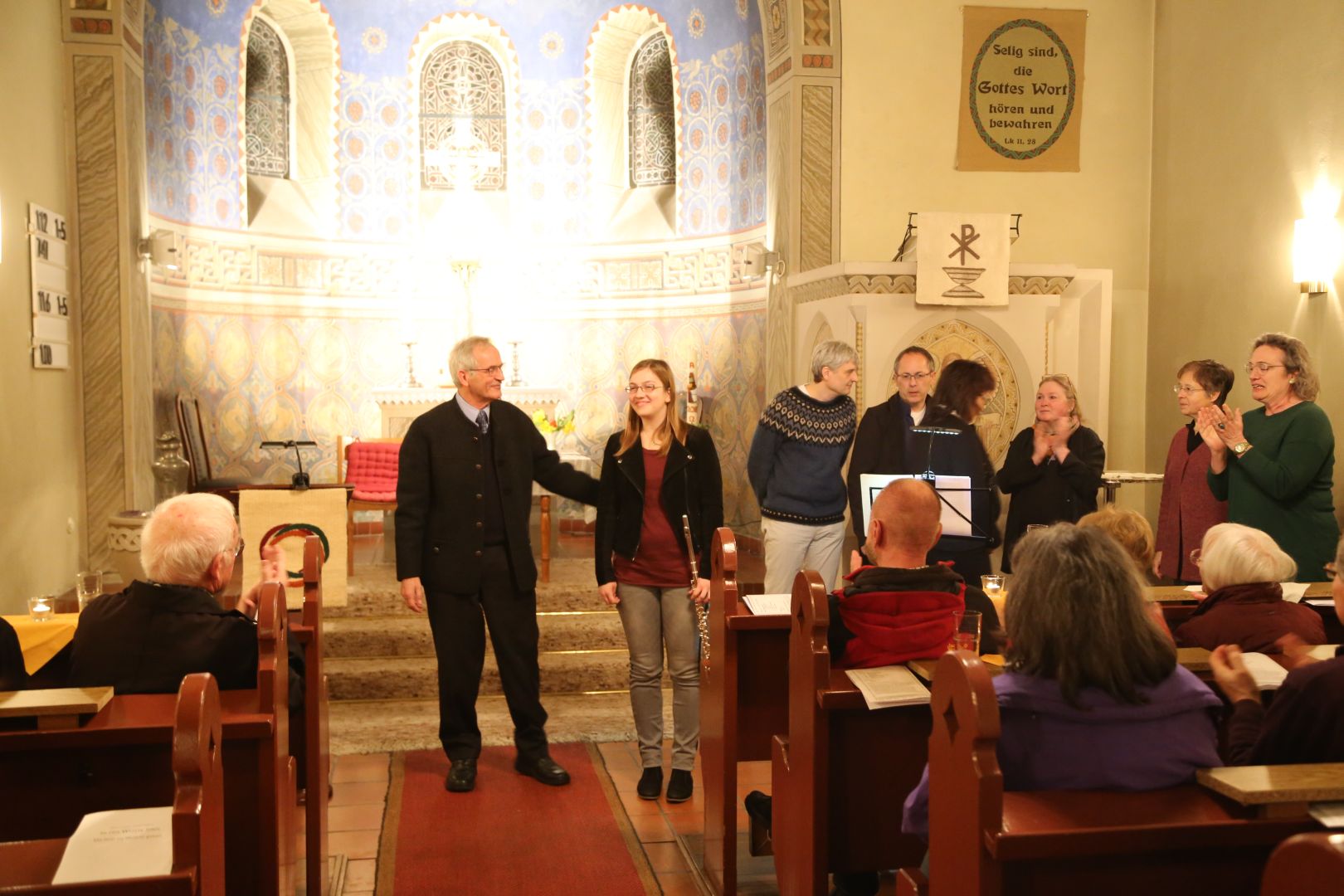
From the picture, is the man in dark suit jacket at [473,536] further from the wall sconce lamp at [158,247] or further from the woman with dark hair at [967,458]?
the wall sconce lamp at [158,247]

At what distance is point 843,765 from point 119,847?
160 centimetres

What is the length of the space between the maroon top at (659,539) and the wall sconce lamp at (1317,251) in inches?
156

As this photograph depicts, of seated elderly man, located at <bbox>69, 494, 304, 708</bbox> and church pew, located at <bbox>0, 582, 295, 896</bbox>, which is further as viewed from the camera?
seated elderly man, located at <bbox>69, 494, 304, 708</bbox>

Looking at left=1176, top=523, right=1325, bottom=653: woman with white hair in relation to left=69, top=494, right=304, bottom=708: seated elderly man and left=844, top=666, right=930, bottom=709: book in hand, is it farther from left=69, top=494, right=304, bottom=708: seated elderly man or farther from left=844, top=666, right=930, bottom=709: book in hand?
left=69, top=494, right=304, bottom=708: seated elderly man

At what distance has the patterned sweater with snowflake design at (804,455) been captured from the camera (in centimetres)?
495

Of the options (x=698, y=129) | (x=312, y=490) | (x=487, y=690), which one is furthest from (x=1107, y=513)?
(x=698, y=129)

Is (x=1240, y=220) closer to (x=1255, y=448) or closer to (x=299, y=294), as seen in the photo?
(x=1255, y=448)

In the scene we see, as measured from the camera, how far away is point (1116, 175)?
25.8 ft

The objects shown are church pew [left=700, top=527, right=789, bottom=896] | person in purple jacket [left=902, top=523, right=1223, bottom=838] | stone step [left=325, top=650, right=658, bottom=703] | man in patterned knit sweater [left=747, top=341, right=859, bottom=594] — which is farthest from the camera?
stone step [left=325, top=650, right=658, bottom=703]

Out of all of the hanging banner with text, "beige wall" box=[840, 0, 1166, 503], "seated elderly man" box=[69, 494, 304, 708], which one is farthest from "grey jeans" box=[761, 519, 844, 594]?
the hanging banner with text

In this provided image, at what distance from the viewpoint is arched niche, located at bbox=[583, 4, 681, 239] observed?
10539 millimetres

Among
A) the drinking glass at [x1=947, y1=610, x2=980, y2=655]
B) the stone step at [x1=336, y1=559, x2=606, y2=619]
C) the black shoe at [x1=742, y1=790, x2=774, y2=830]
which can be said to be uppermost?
the drinking glass at [x1=947, y1=610, x2=980, y2=655]

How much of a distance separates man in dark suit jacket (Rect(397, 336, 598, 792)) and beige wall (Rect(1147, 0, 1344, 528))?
14.0 feet

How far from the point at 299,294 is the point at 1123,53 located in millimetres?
6784
